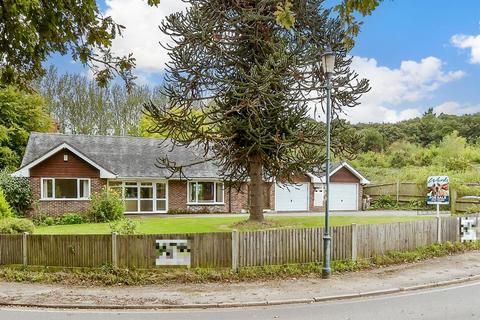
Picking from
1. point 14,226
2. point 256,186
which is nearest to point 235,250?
point 256,186

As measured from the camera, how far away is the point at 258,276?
1095 cm

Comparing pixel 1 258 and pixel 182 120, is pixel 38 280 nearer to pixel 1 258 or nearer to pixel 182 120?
pixel 1 258

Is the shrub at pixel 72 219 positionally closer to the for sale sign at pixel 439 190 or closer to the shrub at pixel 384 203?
the for sale sign at pixel 439 190

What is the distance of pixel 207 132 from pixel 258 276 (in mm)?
5977

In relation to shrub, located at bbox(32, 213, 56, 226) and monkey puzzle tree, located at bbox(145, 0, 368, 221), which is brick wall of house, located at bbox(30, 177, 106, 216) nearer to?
shrub, located at bbox(32, 213, 56, 226)

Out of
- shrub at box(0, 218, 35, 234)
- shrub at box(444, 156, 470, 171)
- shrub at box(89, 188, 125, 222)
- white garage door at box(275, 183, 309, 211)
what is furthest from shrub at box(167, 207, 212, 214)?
shrub at box(444, 156, 470, 171)

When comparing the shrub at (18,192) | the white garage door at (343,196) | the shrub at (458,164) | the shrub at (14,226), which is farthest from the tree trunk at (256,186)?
the shrub at (458,164)

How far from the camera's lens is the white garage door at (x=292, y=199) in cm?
2992

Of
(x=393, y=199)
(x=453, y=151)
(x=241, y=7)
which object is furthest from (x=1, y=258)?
(x=453, y=151)

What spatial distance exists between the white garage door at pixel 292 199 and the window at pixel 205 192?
4.18 m

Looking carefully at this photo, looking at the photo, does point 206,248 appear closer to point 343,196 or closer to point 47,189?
point 47,189

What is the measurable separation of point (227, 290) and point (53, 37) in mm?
7013

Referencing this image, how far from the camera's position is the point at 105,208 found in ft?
74.4

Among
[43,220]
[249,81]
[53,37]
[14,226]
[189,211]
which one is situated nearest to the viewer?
[53,37]
